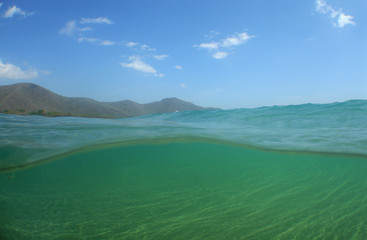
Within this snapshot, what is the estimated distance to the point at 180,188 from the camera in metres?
4.48

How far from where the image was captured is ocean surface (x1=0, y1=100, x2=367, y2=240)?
2.91 meters

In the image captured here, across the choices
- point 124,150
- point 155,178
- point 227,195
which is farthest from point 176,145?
point 227,195

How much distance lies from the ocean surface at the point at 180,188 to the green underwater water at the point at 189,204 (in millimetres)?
18

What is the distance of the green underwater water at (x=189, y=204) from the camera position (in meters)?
2.83

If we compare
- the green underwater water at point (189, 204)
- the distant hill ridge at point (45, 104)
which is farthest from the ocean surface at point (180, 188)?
the distant hill ridge at point (45, 104)

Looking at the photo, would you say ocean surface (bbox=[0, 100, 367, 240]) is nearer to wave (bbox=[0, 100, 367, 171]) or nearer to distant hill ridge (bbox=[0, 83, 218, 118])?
wave (bbox=[0, 100, 367, 171])

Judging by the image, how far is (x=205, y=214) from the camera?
10.8 feet

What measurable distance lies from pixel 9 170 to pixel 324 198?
9.10 m

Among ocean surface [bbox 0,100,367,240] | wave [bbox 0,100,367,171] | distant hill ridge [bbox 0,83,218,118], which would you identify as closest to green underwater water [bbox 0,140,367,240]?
ocean surface [bbox 0,100,367,240]

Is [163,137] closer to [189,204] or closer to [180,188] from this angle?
[180,188]

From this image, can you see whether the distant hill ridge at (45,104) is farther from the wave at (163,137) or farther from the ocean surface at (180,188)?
the ocean surface at (180,188)

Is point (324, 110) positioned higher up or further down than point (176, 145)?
higher up

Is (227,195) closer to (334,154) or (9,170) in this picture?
(334,154)

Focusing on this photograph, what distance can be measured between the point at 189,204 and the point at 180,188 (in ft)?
2.65
